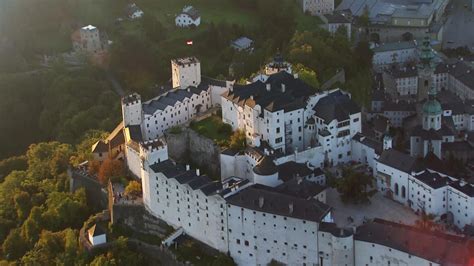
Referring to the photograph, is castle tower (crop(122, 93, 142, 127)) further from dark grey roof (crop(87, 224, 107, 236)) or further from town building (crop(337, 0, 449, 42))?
town building (crop(337, 0, 449, 42))

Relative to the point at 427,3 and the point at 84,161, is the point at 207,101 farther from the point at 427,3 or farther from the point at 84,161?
the point at 427,3

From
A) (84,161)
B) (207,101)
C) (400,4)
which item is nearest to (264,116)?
(207,101)

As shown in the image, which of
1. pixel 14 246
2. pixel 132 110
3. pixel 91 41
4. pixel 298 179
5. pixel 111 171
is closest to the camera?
pixel 298 179

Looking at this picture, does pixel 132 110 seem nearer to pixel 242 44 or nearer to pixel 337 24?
pixel 242 44

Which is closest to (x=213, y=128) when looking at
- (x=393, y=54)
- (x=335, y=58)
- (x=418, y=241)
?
(x=335, y=58)

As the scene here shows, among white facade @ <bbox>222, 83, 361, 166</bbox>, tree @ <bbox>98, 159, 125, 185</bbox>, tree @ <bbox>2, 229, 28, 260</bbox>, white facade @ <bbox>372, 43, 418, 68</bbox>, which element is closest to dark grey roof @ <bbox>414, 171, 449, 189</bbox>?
white facade @ <bbox>222, 83, 361, 166</bbox>

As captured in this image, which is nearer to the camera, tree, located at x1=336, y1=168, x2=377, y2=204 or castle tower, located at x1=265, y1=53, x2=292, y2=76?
tree, located at x1=336, y1=168, x2=377, y2=204

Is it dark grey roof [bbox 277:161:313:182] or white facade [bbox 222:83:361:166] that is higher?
white facade [bbox 222:83:361:166]
